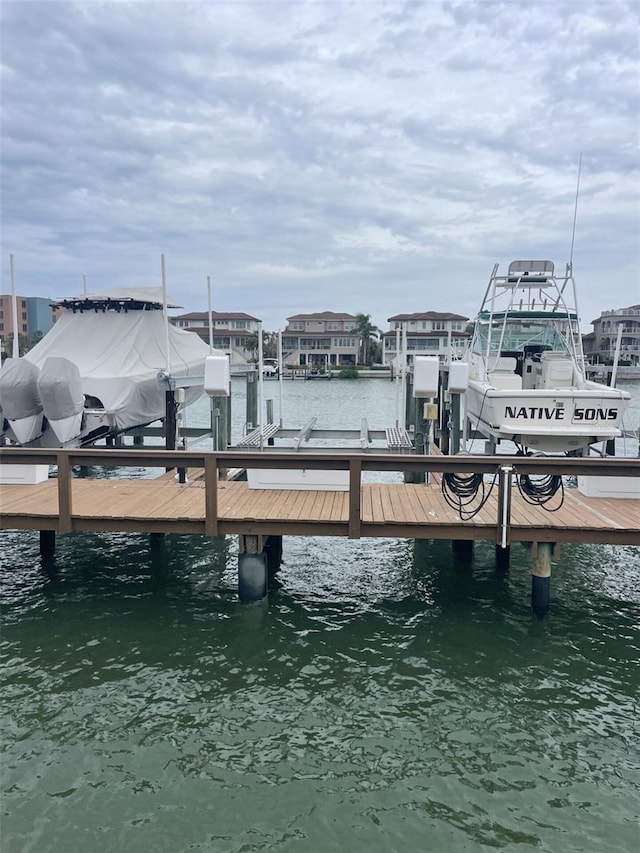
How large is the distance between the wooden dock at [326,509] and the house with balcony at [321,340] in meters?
75.1

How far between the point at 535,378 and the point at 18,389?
10.4 metres

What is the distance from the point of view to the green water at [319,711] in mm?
4281

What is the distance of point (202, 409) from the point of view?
39.8 meters

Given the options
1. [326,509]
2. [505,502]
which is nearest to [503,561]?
[505,502]

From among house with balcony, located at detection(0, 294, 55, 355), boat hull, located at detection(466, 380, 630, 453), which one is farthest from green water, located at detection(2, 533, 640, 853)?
house with balcony, located at detection(0, 294, 55, 355)

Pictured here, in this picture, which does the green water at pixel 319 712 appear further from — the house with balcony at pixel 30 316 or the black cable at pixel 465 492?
the house with balcony at pixel 30 316

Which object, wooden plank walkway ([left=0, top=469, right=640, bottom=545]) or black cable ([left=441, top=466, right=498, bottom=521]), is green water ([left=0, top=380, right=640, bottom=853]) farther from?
black cable ([left=441, top=466, right=498, bottom=521])

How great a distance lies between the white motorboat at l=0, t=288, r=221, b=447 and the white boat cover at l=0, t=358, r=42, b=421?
0.02 metres

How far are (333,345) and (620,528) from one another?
3147 inches

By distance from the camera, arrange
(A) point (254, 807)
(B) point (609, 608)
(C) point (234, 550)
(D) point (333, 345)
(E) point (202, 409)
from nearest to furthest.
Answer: (A) point (254, 807)
(B) point (609, 608)
(C) point (234, 550)
(E) point (202, 409)
(D) point (333, 345)

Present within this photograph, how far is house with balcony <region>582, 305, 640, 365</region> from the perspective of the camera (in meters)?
69.3

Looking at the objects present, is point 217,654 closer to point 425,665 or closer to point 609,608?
point 425,665

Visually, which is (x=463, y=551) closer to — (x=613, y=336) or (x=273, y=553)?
(x=273, y=553)

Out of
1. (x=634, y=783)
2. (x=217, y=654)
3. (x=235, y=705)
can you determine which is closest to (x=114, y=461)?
(x=217, y=654)
